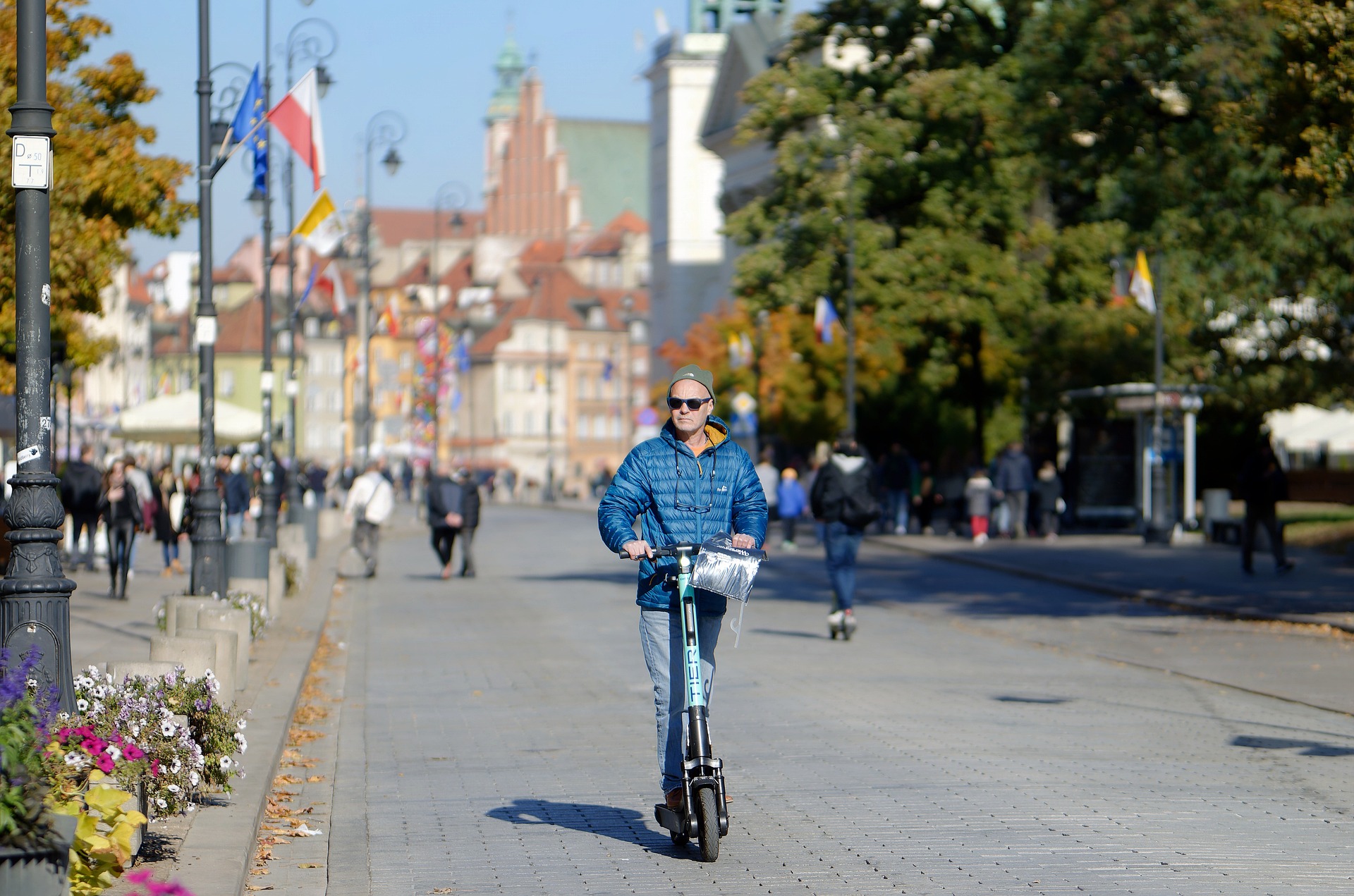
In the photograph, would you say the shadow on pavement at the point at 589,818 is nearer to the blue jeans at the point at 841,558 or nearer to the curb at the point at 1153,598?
the blue jeans at the point at 841,558

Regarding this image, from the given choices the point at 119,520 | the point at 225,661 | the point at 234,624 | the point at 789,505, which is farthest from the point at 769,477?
the point at 225,661

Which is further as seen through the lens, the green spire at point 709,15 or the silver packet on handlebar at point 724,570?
the green spire at point 709,15

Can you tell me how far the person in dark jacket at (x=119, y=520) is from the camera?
76.0ft

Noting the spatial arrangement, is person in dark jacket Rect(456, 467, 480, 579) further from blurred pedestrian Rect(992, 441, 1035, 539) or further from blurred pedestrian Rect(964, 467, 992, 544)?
blurred pedestrian Rect(992, 441, 1035, 539)

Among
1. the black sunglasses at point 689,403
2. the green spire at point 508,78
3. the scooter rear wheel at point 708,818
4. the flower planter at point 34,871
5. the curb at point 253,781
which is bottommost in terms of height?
the curb at point 253,781

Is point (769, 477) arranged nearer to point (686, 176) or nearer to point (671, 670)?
point (671, 670)

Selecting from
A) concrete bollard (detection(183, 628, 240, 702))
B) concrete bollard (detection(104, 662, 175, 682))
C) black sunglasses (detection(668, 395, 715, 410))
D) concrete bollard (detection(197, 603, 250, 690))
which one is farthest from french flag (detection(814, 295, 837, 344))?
black sunglasses (detection(668, 395, 715, 410))

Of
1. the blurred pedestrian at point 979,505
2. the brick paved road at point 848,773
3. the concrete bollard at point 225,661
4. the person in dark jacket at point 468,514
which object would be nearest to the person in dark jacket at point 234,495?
the person in dark jacket at point 468,514

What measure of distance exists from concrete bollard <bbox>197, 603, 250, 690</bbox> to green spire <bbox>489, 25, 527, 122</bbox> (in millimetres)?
169209

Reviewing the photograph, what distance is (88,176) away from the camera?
19516 mm

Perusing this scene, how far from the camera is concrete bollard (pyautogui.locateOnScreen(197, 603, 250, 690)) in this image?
13258 mm

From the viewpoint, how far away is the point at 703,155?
342 ft

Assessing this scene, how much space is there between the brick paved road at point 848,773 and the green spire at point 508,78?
165870 mm

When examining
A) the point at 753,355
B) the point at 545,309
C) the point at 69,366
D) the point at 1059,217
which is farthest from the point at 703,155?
the point at 69,366
